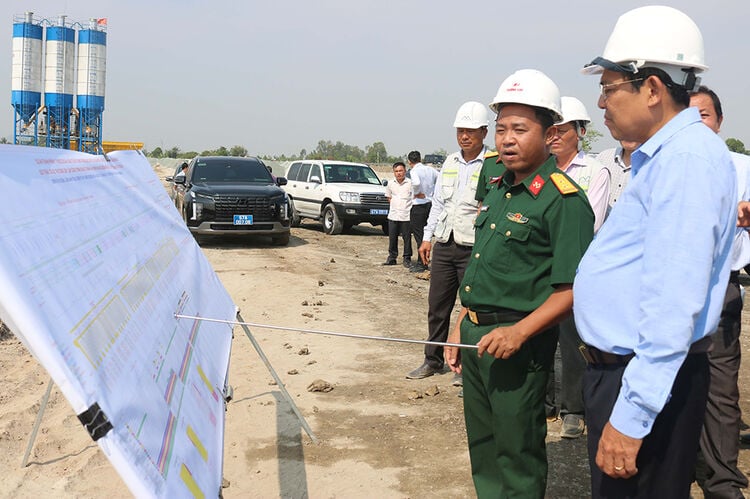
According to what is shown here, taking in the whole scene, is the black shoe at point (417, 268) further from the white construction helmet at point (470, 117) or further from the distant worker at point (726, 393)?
the distant worker at point (726, 393)

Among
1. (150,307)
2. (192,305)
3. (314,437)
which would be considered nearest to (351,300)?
(314,437)

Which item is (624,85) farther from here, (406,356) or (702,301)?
(406,356)

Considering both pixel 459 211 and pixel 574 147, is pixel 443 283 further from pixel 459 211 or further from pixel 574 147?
pixel 574 147

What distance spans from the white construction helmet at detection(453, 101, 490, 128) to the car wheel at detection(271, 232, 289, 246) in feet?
29.9

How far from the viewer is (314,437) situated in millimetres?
4328

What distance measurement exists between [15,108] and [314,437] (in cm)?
4526

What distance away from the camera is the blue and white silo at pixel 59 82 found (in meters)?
43.8

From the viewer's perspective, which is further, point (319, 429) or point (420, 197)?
point (420, 197)

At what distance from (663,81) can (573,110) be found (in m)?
2.76

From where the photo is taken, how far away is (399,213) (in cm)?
1237

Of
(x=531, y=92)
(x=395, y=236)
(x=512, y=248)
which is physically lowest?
(x=395, y=236)

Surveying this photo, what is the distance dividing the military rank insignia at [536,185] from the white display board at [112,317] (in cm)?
143

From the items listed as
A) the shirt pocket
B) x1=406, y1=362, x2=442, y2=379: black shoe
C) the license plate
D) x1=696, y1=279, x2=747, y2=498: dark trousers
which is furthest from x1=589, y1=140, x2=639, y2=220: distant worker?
the license plate

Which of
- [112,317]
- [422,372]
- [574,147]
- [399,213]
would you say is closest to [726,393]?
[574,147]
